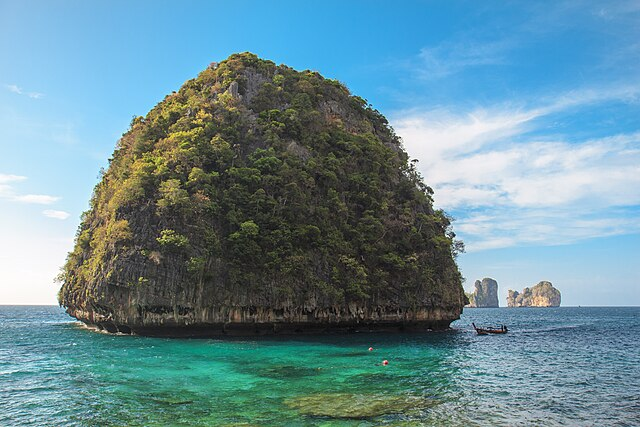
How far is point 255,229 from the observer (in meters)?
39.8

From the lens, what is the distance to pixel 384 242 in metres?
46.8

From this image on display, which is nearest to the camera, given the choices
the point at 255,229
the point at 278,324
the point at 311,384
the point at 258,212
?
Result: the point at 311,384

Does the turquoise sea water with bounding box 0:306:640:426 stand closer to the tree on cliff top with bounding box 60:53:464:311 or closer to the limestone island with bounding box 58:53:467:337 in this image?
the limestone island with bounding box 58:53:467:337

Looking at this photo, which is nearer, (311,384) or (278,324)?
(311,384)

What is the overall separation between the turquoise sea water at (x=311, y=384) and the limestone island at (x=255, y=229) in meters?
5.11

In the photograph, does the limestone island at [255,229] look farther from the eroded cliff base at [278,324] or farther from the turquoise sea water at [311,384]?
the turquoise sea water at [311,384]

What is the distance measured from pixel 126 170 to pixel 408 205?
30684 mm

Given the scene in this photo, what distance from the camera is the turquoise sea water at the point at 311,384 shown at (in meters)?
15.4

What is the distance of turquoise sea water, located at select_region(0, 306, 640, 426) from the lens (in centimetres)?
1539

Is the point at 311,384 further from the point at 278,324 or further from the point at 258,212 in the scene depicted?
the point at 258,212

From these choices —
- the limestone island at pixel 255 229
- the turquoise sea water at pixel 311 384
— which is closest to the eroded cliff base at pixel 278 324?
the limestone island at pixel 255 229

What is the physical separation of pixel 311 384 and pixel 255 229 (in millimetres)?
21414

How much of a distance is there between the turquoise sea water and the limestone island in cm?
511

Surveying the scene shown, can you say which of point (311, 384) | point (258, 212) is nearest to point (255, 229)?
point (258, 212)
